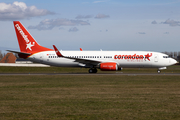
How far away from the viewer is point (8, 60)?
6097 inches

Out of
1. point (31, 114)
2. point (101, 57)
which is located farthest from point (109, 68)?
point (31, 114)

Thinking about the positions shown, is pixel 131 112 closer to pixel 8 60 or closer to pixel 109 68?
pixel 109 68

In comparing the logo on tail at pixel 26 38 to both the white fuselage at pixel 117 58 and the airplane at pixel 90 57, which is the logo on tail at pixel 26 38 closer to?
the airplane at pixel 90 57

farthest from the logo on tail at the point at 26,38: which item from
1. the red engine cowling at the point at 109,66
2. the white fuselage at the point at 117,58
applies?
the red engine cowling at the point at 109,66

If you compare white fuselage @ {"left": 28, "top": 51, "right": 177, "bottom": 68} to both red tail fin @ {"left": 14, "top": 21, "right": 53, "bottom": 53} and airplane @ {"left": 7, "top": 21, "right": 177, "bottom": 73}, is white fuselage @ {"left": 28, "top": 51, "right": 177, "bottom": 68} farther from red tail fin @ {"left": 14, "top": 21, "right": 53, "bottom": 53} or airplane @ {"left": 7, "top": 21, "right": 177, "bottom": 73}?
red tail fin @ {"left": 14, "top": 21, "right": 53, "bottom": 53}

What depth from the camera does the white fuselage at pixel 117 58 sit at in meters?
41.6

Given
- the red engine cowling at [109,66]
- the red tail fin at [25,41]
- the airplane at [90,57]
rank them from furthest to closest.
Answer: the red tail fin at [25,41]
the airplane at [90,57]
the red engine cowling at [109,66]

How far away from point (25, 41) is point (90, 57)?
11.6 m

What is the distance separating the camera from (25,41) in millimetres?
43875

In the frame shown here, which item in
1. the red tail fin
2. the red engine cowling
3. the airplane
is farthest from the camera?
the red tail fin

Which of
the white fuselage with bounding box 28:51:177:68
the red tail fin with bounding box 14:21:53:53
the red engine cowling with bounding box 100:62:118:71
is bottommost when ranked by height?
the red engine cowling with bounding box 100:62:118:71

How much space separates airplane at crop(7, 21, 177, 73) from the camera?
41.5m

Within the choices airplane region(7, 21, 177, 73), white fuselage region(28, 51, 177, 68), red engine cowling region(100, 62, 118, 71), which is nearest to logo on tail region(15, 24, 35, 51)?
airplane region(7, 21, 177, 73)

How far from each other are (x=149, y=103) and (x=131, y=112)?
2.64m
